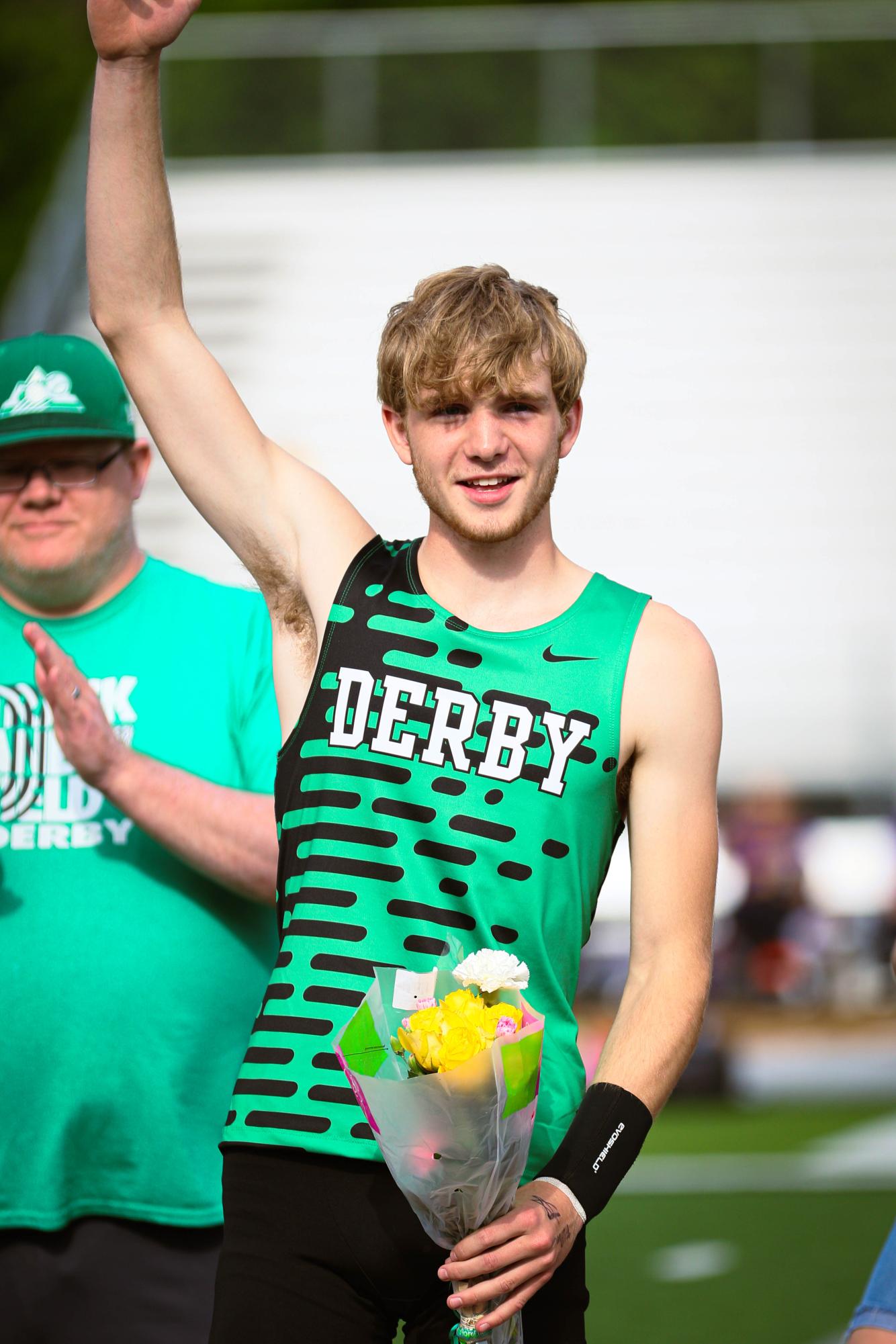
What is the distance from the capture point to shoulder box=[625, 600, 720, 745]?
279 cm

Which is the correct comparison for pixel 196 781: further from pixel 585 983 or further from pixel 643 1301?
pixel 585 983

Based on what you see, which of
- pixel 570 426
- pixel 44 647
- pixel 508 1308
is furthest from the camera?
pixel 44 647

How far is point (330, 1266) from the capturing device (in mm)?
2656

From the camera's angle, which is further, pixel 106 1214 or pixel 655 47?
pixel 655 47

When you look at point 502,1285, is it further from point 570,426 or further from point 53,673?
point 53,673

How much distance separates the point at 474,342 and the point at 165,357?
51cm

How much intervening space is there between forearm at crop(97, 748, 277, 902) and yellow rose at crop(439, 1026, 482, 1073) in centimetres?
119

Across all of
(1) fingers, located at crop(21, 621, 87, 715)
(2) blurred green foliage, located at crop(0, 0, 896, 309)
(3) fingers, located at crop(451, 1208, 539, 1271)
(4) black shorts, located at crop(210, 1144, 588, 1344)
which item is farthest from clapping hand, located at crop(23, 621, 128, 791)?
(2) blurred green foliage, located at crop(0, 0, 896, 309)

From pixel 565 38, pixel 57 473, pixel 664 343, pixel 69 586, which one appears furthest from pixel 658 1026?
pixel 664 343

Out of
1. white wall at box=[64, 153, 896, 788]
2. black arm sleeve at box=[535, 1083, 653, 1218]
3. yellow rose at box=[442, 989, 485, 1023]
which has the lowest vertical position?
black arm sleeve at box=[535, 1083, 653, 1218]

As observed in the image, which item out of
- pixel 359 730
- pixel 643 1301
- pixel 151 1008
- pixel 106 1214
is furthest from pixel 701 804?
pixel 643 1301

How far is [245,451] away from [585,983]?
11.3 metres

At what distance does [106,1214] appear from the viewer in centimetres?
349

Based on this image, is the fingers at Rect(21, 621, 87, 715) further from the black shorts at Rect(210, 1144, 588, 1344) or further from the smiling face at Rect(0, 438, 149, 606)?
the black shorts at Rect(210, 1144, 588, 1344)
